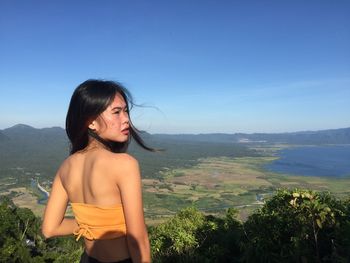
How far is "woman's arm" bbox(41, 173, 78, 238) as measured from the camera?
6.53 ft

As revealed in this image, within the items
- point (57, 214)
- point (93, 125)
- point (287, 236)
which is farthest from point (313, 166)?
point (93, 125)

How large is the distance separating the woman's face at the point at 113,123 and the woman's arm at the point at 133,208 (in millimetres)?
250

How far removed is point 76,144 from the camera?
191 cm

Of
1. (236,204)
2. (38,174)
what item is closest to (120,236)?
(236,204)

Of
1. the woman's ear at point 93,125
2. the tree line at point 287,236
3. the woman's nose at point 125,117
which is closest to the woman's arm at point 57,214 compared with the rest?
the woman's ear at point 93,125

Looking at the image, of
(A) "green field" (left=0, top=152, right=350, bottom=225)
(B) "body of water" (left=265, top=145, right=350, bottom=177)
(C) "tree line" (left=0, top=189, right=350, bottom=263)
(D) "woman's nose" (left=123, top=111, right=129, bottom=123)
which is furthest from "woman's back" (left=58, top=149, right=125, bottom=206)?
(B) "body of water" (left=265, top=145, right=350, bottom=177)

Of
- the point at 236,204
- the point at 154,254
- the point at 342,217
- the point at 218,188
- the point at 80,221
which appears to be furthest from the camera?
the point at 218,188

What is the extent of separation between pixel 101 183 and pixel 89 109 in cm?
39

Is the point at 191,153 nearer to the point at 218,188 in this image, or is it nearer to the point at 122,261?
the point at 218,188

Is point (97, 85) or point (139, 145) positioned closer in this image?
point (97, 85)

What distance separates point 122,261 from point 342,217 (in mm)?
4429

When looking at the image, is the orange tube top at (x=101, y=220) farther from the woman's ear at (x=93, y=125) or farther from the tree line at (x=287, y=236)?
the tree line at (x=287, y=236)

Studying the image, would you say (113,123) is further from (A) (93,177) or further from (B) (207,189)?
(B) (207,189)

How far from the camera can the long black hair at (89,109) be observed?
1.79 metres
